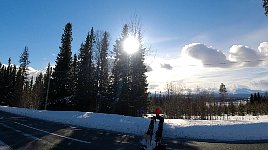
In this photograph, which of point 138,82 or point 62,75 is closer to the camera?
point 138,82

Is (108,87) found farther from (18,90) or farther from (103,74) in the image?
(18,90)

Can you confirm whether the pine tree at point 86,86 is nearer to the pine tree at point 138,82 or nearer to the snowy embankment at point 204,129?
the pine tree at point 138,82

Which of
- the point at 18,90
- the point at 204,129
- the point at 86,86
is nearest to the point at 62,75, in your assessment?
the point at 86,86

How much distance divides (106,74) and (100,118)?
30650 mm

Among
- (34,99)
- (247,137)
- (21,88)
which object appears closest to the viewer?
(247,137)

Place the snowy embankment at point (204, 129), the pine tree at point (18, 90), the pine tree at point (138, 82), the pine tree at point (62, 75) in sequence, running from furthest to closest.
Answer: the pine tree at point (18, 90)
the pine tree at point (62, 75)
the pine tree at point (138, 82)
the snowy embankment at point (204, 129)

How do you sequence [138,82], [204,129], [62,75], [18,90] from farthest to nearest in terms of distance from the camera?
[18,90] → [62,75] → [138,82] → [204,129]

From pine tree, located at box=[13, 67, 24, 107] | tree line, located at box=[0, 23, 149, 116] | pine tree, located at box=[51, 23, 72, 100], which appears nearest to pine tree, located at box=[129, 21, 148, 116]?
tree line, located at box=[0, 23, 149, 116]

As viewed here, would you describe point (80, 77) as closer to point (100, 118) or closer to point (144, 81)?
point (144, 81)

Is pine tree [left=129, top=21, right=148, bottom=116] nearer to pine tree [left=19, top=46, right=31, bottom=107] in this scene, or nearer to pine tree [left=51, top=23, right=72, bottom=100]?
pine tree [left=51, top=23, right=72, bottom=100]

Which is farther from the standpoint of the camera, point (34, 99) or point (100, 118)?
point (34, 99)

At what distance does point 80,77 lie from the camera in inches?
2362

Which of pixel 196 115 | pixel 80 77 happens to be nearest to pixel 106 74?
pixel 80 77

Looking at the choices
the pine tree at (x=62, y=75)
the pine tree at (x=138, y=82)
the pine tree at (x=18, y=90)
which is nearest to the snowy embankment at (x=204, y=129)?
the pine tree at (x=138, y=82)
